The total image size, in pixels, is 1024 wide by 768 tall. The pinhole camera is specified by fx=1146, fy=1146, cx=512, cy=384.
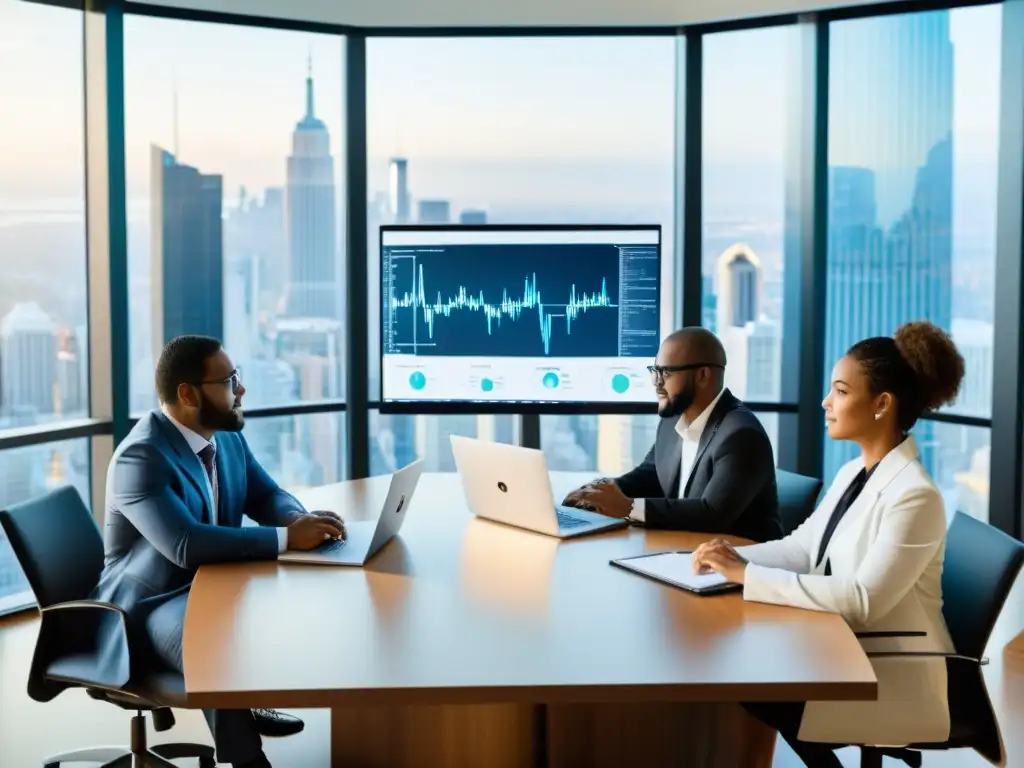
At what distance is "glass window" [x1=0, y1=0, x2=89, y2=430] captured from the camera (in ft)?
15.9

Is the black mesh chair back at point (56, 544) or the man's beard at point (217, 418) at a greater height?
the man's beard at point (217, 418)

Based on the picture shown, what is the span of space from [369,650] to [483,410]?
2.55m

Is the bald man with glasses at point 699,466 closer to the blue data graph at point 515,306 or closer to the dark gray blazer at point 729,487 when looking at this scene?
the dark gray blazer at point 729,487

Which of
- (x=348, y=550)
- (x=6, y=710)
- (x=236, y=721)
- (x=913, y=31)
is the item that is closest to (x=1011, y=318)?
(x=913, y=31)

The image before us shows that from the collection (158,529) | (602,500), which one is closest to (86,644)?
(158,529)

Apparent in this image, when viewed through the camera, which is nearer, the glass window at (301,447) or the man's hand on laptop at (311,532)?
the man's hand on laptop at (311,532)

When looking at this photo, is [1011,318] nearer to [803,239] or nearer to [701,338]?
[803,239]

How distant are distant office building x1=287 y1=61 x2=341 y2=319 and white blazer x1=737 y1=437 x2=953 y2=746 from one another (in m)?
3.61

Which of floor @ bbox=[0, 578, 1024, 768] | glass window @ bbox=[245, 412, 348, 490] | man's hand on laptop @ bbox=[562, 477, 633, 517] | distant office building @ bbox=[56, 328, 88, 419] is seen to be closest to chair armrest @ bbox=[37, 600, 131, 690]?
floor @ bbox=[0, 578, 1024, 768]

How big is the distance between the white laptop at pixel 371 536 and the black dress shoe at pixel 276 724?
891 millimetres

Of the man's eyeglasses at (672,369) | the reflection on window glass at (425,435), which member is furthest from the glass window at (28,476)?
the man's eyeglasses at (672,369)

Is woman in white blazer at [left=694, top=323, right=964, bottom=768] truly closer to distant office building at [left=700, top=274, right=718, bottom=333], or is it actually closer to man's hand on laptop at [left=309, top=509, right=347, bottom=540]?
man's hand on laptop at [left=309, top=509, right=347, bottom=540]

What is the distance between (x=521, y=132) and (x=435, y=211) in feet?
1.92

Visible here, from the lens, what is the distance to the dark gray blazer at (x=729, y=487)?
3.28 metres
